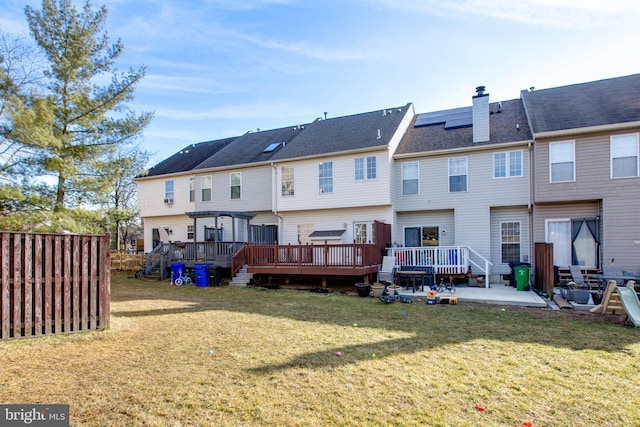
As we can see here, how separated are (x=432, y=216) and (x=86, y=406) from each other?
538 inches

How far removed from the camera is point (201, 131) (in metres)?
25.7

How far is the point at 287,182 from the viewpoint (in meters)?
16.5

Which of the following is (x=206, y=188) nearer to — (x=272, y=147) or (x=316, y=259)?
(x=272, y=147)

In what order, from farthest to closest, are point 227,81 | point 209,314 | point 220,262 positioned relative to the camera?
1. point 227,81
2. point 220,262
3. point 209,314

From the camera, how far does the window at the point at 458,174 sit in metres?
14.2

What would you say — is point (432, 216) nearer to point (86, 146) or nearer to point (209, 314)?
point (209, 314)

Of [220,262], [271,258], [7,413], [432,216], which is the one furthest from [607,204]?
[7,413]

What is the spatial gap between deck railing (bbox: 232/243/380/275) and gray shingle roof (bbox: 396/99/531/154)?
18.2 feet

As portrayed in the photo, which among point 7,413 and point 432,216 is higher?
point 432,216

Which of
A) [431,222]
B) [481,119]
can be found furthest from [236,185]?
[481,119]

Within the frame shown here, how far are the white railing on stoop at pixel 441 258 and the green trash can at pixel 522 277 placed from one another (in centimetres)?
93

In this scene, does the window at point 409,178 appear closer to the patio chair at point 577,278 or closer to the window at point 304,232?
the window at point 304,232

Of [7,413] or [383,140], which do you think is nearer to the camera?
[7,413]

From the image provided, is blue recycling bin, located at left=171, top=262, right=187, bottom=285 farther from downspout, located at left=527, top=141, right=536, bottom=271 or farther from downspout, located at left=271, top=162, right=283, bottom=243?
downspout, located at left=527, top=141, right=536, bottom=271
